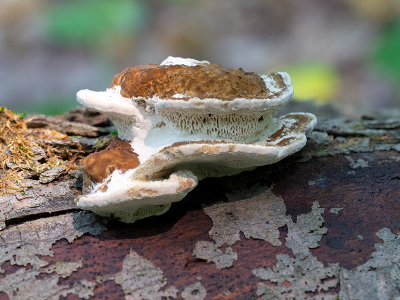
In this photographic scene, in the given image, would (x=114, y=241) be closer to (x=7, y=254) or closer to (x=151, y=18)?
(x=7, y=254)

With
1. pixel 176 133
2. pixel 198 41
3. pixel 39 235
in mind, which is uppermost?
pixel 198 41

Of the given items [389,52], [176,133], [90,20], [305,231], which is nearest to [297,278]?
[305,231]

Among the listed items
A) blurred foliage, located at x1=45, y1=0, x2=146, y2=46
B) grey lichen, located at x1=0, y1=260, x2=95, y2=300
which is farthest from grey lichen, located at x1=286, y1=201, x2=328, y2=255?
blurred foliage, located at x1=45, y1=0, x2=146, y2=46

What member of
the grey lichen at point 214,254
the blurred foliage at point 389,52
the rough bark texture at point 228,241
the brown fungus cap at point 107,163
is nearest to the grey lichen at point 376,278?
the rough bark texture at point 228,241

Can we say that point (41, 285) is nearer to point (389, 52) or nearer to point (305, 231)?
point (305, 231)

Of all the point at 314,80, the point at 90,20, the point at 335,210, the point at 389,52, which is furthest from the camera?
the point at 90,20

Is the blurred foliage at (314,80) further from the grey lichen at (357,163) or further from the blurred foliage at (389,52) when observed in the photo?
the grey lichen at (357,163)

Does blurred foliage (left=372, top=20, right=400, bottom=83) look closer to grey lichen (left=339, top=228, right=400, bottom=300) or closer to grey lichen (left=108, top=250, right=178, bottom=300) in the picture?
grey lichen (left=339, top=228, right=400, bottom=300)
